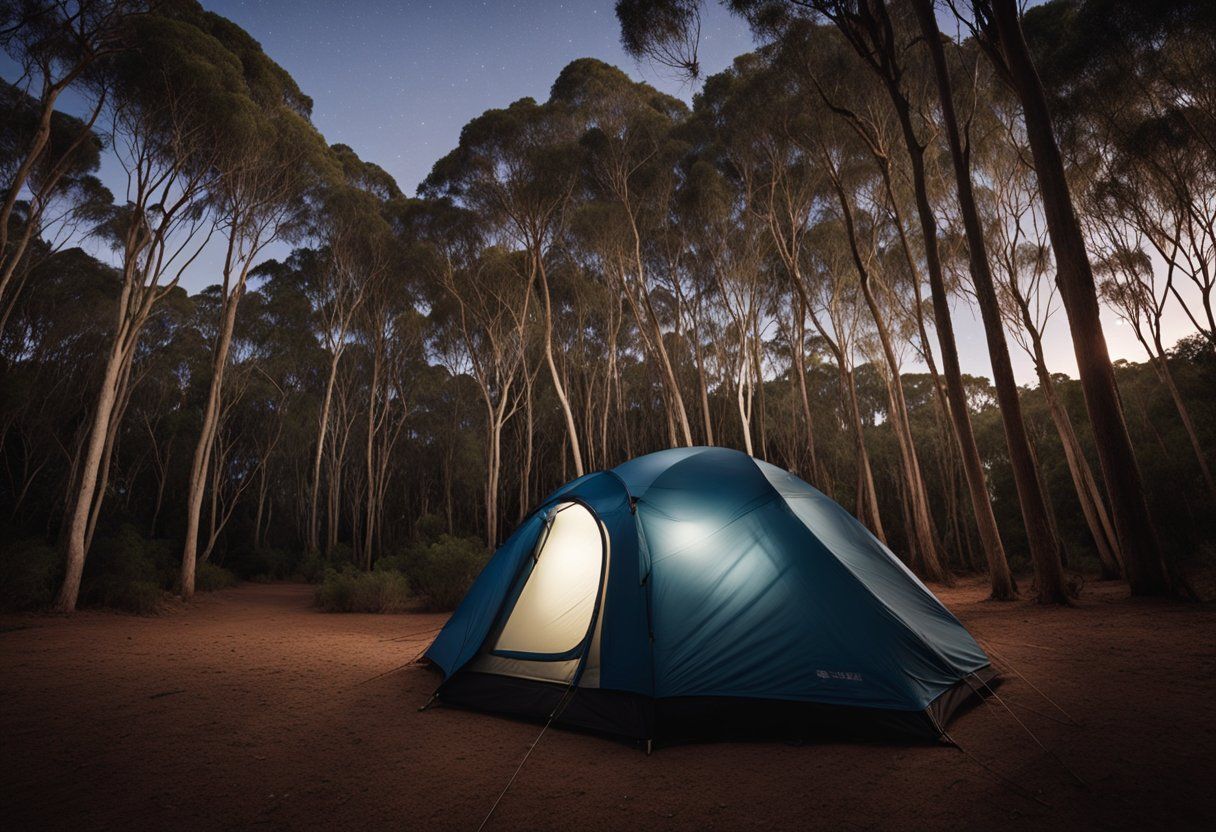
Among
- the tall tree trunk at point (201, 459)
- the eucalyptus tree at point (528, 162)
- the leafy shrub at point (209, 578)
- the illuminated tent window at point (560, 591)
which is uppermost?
the eucalyptus tree at point (528, 162)

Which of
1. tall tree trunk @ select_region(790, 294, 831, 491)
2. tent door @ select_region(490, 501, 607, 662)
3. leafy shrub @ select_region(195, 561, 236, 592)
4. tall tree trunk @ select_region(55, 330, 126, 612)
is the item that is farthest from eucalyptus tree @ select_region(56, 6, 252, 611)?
tall tree trunk @ select_region(790, 294, 831, 491)

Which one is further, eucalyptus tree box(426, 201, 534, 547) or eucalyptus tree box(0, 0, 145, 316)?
eucalyptus tree box(426, 201, 534, 547)

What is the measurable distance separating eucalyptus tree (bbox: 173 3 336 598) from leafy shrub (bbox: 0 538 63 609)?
7.89 feet

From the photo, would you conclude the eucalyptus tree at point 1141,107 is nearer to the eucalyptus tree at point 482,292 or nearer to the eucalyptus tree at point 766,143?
the eucalyptus tree at point 766,143

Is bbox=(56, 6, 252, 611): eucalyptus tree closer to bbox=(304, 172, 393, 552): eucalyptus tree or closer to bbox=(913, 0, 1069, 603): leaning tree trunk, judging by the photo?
bbox=(304, 172, 393, 552): eucalyptus tree

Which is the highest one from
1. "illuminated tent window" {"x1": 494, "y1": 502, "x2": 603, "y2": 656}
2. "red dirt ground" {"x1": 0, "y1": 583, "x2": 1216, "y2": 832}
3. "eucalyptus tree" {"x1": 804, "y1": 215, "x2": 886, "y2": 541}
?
"eucalyptus tree" {"x1": 804, "y1": 215, "x2": 886, "y2": 541}

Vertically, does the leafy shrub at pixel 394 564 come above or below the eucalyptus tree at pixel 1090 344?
below

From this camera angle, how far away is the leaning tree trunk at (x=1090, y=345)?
19.8ft

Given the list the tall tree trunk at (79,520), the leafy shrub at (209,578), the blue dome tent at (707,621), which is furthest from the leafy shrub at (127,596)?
the blue dome tent at (707,621)

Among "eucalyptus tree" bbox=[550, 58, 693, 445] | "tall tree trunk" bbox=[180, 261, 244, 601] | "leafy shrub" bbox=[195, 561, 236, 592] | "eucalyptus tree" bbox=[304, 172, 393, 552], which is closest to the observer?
"tall tree trunk" bbox=[180, 261, 244, 601]

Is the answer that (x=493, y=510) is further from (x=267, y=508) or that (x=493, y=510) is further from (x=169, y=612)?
(x=267, y=508)

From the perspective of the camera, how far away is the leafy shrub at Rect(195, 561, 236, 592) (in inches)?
553

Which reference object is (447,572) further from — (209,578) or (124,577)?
(209,578)

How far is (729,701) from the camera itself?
10.8ft
